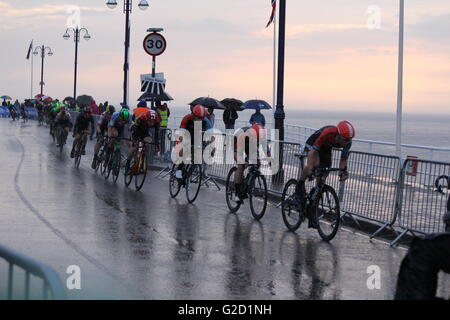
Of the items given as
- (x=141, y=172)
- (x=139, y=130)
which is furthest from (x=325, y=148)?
(x=139, y=130)

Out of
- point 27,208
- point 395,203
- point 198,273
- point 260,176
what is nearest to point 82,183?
point 27,208

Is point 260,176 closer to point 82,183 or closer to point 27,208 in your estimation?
point 27,208

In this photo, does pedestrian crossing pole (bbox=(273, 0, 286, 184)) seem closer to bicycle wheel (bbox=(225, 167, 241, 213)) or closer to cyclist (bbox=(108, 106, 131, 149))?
cyclist (bbox=(108, 106, 131, 149))

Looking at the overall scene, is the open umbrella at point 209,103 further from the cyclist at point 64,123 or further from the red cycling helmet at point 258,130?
the red cycling helmet at point 258,130

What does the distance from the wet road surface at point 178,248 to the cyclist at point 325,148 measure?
2.87 feet

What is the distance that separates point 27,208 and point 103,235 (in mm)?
2951

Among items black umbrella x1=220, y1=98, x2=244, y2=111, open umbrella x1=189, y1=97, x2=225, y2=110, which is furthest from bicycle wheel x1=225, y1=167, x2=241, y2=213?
open umbrella x1=189, y1=97, x2=225, y2=110

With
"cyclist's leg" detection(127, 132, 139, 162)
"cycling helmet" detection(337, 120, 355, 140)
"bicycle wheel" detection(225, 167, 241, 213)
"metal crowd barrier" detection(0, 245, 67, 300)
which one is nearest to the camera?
"metal crowd barrier" detection(0, 245, 67, 300)

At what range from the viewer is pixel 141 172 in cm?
1645

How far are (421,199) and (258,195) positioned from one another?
2.92 m

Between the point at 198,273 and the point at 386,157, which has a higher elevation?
the point at 386,157

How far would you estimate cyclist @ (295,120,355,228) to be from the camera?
1071cm

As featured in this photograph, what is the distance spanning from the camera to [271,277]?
824 centimetres
